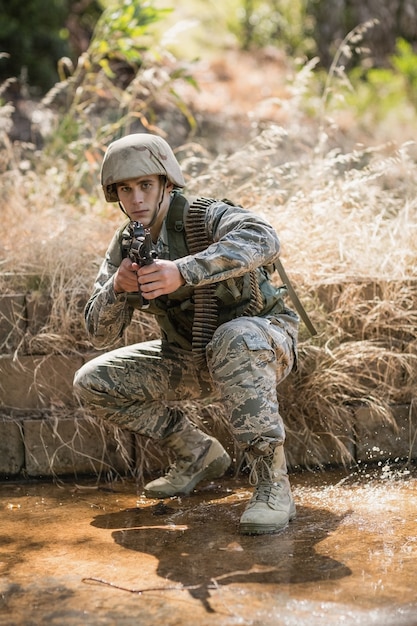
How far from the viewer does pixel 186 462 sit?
3.80m

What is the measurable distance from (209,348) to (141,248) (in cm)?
49

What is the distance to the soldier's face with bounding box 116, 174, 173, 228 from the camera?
3.35 metres

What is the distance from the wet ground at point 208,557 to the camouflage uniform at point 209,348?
0.37 m

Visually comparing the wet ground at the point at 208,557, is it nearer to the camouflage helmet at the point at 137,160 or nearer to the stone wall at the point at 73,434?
the stone wall at the point at 73,434

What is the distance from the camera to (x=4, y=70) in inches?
340

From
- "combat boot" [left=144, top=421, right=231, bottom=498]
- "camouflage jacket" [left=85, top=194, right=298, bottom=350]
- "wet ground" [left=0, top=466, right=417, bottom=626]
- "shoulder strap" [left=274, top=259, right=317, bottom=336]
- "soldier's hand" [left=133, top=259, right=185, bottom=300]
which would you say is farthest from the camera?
"combat boot" [left=144, top=421, right=231, bottom=498]

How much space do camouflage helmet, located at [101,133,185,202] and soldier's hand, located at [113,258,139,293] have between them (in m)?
0.36

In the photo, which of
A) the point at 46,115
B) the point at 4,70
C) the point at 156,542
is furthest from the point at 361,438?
the point at 4,70

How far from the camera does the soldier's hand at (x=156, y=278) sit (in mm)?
3031

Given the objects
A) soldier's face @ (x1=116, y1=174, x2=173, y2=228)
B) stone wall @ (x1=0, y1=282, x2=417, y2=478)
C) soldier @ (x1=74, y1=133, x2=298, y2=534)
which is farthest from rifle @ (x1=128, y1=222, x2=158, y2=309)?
stone wall @ (x1=0, y1=282, x2=417, y2=478)

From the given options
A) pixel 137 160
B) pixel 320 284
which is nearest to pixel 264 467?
pixel 137 160

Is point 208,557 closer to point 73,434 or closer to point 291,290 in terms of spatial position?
point 291,290

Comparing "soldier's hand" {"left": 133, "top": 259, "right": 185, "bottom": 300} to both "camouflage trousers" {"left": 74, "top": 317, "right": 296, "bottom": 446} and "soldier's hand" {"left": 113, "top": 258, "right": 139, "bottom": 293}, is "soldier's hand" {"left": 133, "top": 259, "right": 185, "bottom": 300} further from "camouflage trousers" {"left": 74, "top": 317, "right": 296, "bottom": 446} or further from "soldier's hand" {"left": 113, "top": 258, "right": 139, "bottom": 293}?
"camouflage trousers" {"left": 74, "top": 317, "right": 296, "bottom": 446}

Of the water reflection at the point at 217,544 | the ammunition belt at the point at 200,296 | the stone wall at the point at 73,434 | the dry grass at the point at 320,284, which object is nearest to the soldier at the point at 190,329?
the ammunition belt at the point at 200,296
